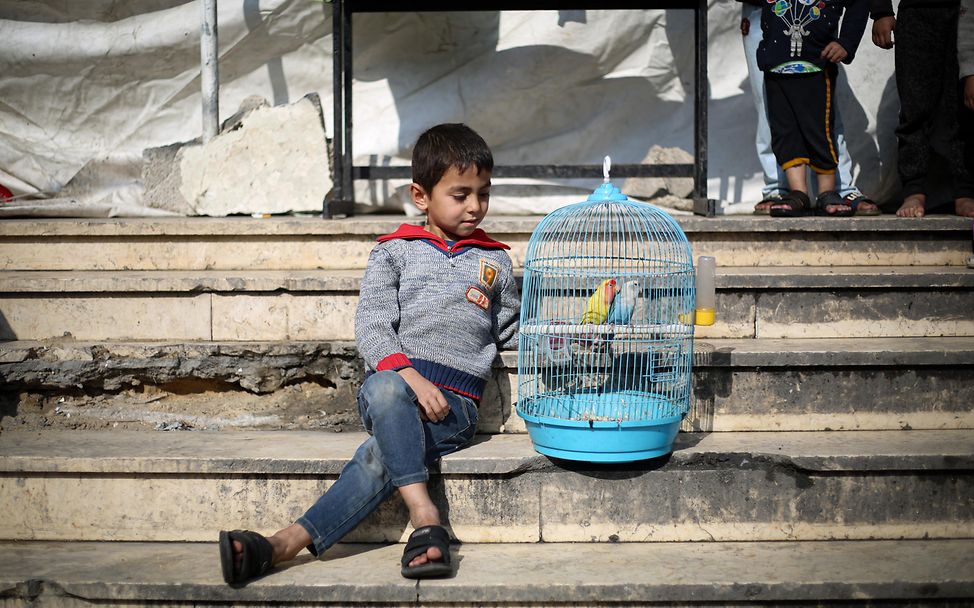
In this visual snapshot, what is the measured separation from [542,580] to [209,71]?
320 centimetres

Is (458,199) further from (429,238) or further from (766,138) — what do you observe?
(766,138)

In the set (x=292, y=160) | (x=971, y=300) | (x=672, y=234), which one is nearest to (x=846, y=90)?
(x=971, y=300)

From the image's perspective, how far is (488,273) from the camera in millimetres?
2820

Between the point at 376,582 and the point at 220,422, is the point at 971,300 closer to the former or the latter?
→ the point at 376,582

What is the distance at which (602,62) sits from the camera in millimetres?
4953

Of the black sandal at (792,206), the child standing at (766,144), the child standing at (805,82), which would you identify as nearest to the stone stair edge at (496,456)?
the black sandal at (792,206)

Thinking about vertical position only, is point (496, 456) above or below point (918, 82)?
below

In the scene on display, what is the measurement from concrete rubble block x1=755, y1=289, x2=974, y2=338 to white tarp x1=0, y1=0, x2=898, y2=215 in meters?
1.68

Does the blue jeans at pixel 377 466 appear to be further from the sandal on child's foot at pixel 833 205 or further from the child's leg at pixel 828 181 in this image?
the child's leg at pixel 828 181

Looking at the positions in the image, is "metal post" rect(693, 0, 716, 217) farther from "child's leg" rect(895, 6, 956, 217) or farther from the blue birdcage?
the blue birdcage

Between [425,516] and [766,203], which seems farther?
[766,203]

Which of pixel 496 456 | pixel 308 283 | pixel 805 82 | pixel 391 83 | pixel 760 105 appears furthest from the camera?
pixel 391 83

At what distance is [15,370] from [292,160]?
5.67 ft

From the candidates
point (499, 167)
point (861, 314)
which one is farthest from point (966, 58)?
point (499, 167)
